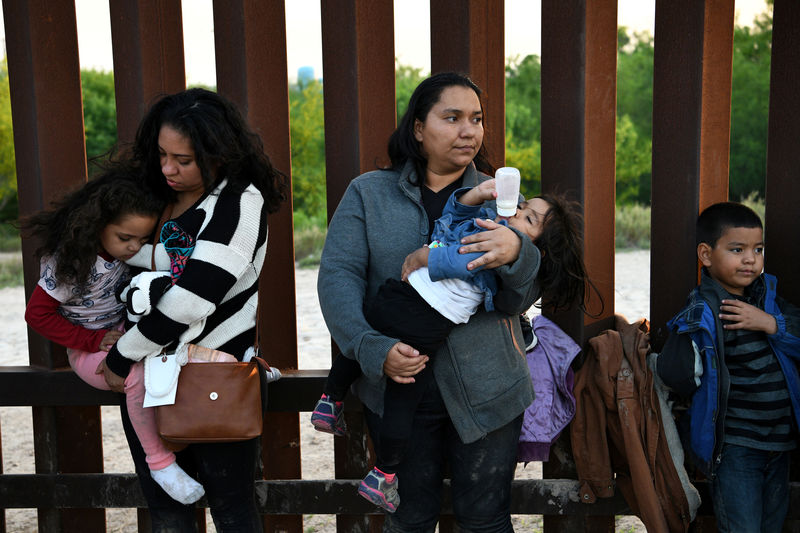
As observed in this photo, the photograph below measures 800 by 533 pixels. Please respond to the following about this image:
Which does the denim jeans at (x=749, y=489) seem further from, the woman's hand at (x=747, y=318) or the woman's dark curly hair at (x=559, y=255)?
the woman's dark curly hair at (x=559, y=255)

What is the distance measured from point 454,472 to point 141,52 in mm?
1940

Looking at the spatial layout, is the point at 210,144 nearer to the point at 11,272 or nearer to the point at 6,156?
the point at 11,272

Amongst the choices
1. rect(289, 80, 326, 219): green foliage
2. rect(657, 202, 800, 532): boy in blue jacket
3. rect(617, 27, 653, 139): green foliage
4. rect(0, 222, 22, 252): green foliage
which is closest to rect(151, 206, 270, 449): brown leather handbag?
rect(657, 202, 800, 532): boy in blue jacket

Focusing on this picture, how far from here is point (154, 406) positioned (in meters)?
2.12

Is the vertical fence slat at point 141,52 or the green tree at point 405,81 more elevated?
the green tree at point 405,81

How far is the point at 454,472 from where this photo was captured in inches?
86.3

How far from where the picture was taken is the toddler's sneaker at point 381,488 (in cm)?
211

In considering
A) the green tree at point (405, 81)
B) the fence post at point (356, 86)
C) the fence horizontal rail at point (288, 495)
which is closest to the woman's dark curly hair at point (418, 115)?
the fence post at point (356, 86)

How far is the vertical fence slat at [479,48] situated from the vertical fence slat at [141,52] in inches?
40.9

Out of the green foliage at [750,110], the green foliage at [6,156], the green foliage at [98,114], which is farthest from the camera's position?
the green foliage at [750,110]

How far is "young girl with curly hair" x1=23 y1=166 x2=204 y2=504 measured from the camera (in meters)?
2.13

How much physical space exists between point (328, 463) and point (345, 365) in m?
2.27

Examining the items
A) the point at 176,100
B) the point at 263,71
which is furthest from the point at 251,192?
the point at 263,71

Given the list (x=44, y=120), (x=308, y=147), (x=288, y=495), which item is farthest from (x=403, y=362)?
(x=308, y=147)
